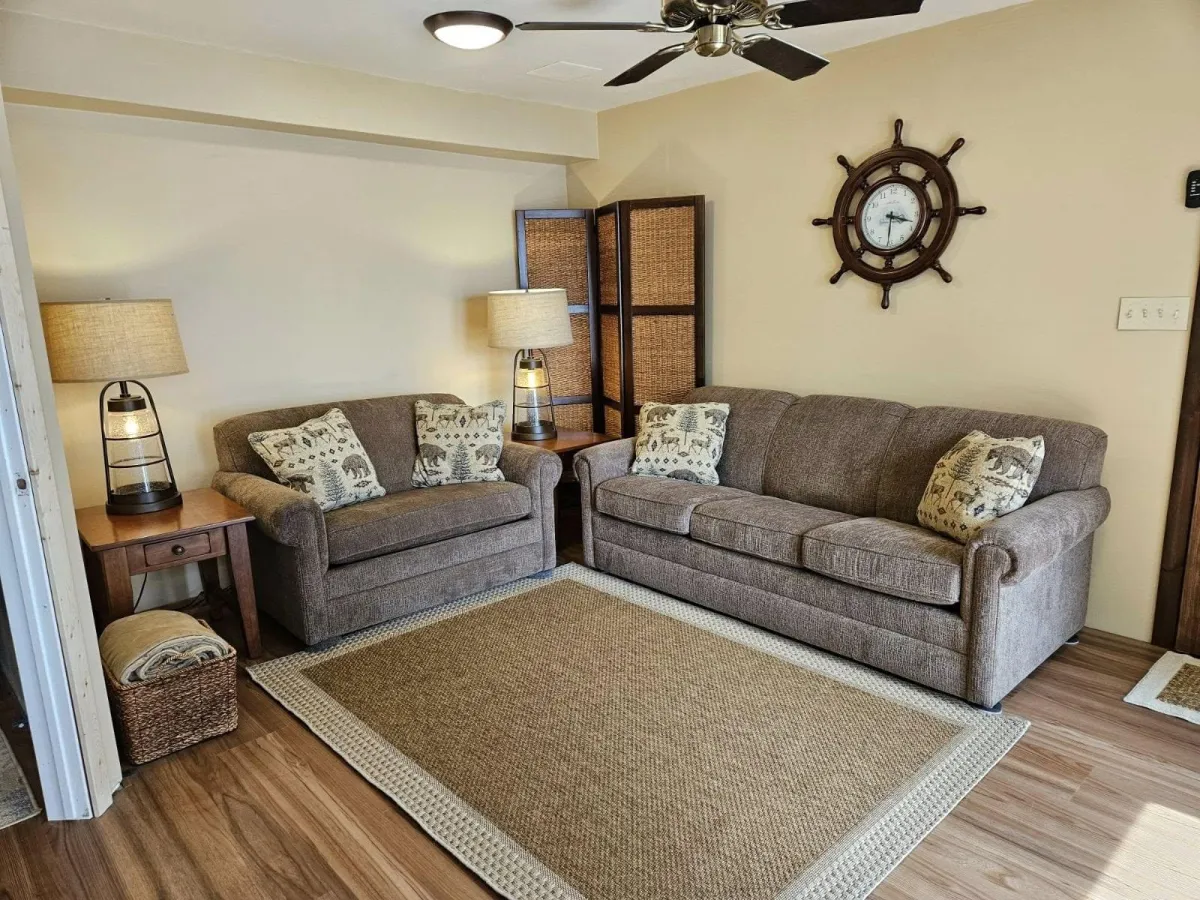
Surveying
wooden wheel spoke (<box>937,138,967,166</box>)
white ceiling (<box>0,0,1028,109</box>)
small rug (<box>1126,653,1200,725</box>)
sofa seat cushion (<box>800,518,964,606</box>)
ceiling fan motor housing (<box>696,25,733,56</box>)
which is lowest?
small rug (<box>1126,653,1200,725</box>)

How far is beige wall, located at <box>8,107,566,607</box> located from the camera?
10.7 ft

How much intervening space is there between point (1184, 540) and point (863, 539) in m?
1.21

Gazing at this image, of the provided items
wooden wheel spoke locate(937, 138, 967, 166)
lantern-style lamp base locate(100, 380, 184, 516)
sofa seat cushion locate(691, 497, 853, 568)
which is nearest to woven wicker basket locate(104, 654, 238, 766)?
lantern-style lamp base locate(100, 380, 184, 516)

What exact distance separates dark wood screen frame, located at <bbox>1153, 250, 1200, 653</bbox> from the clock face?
1089 mm

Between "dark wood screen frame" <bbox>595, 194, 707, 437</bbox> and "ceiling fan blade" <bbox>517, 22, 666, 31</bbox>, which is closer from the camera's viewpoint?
"ceiling fan blade" <bbox>517, 22, 666, 31</bbox>

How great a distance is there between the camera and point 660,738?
7.98ft

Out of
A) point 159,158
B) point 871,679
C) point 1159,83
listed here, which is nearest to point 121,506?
point 159,158

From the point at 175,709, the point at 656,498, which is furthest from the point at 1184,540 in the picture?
the point at 175,709

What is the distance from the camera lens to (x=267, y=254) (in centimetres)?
376

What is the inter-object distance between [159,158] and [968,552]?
11.8 feet

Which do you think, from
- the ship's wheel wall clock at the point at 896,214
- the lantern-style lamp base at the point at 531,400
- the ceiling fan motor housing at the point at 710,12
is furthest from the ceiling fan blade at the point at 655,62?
the lantern-style lamp base at the point at 531,400

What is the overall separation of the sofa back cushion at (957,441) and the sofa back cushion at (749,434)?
0.63 m

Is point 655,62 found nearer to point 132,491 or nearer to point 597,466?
point 597,466

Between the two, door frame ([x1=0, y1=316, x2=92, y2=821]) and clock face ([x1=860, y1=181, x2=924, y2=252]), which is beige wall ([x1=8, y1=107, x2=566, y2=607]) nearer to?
door frame ([x1=0, y1=316, x2=92, y2=821])
